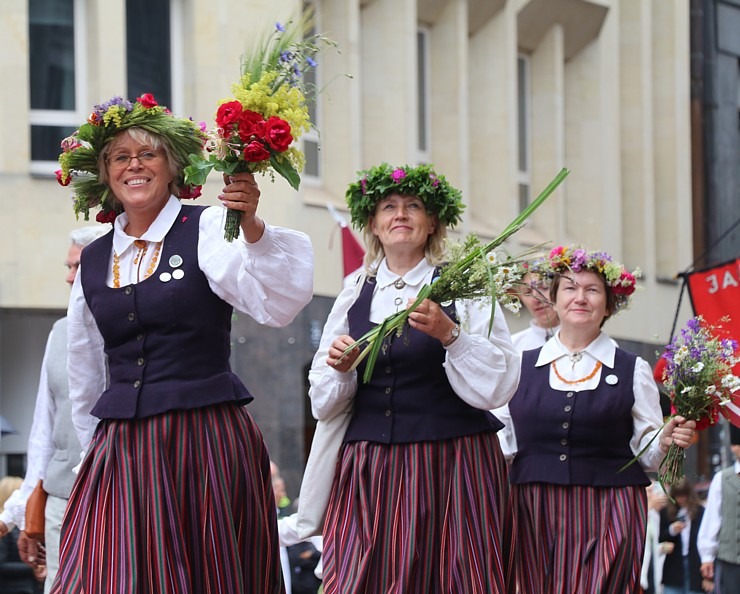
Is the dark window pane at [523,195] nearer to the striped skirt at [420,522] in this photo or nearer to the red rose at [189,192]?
the striped skirt at [420,522]

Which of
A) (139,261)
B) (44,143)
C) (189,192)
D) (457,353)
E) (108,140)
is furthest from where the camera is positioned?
(44,143)

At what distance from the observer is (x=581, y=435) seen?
7.92 meters

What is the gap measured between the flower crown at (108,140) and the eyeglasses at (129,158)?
67 millimetres

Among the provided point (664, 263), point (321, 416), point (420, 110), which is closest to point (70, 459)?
point (321, 416)

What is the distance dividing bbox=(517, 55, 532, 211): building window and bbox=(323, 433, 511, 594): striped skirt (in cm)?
1571

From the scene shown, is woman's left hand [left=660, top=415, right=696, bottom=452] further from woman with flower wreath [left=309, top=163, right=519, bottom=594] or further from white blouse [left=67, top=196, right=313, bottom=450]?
white blouse [left=67, top=196, right=313, bottom=450]

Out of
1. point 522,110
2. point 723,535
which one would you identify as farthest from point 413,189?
point 522,110

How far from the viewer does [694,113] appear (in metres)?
26.0

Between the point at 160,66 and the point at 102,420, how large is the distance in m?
11.0

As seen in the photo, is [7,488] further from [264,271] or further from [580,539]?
[264,271]

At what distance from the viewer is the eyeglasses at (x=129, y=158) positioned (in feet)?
19.6

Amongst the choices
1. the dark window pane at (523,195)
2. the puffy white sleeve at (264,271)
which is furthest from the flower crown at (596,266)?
the dark window pane at (523,195)

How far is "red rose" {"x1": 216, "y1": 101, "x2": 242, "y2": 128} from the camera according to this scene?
538 cm

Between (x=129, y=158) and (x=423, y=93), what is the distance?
1455 centimetres
